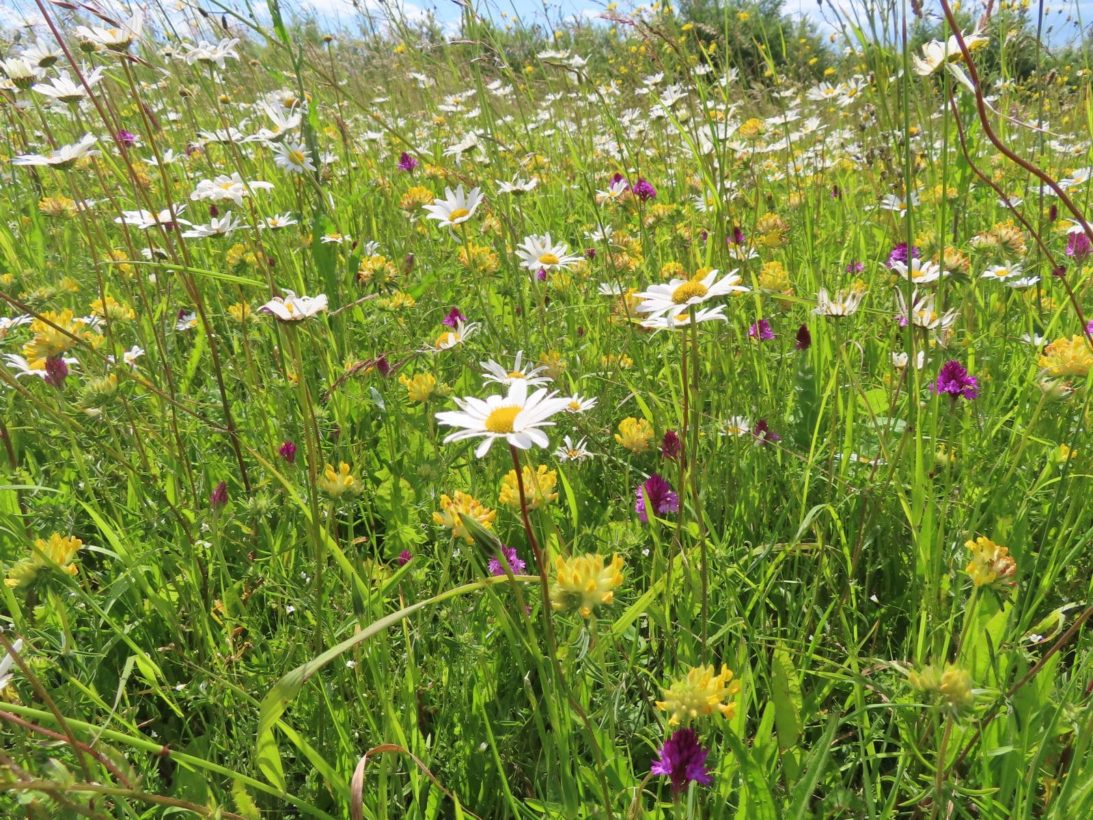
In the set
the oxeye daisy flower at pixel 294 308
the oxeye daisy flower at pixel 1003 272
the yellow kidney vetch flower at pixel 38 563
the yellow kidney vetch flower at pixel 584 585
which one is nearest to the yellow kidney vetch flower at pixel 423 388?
the oxeye daisy flower at pixel 294 308

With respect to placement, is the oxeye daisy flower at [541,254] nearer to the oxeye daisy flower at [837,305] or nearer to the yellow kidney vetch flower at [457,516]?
the oxeye daisy flower at [837,305]

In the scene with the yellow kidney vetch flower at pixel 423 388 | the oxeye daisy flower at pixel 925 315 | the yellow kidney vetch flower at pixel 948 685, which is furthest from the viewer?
the yellow kidney vetch flower at pixel 423 388

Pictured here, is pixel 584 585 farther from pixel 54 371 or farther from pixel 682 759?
pixel 54 371

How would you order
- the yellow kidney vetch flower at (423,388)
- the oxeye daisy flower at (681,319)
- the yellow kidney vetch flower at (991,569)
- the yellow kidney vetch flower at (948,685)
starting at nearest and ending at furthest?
the yellow kidney vetch flower at (948,685) < the yellow kidney vetch flower at (991,569) < the oxeye daisy flower at (681,319) < the yellow kidney vetch flower at (423,388)

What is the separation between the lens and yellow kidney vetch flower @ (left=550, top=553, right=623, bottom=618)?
627 mm

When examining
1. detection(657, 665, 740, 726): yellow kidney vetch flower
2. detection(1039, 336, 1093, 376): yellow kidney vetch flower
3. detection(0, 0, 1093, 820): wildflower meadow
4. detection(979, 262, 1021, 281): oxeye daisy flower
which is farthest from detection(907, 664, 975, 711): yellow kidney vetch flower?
detection(979, 262, 1021, 281): oxeye daisy flower

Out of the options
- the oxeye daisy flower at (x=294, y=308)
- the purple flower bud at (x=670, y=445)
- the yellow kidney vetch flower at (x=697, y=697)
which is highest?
the oxeye daisy flower at (x=294, y=308)

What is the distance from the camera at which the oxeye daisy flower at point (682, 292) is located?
0.90 m

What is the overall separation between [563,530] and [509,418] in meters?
0.62

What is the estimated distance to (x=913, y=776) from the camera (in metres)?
0.85

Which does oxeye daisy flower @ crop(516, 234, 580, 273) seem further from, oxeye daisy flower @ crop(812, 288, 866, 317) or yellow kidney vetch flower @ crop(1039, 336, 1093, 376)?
yellow kidney vetch flower @ crop(1039, 336, 1093, 376)

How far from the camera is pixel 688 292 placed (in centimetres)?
100

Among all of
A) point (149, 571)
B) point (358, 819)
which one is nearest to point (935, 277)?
point (358, 819)

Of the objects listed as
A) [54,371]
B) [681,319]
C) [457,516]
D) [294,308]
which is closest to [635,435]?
[681,319]
